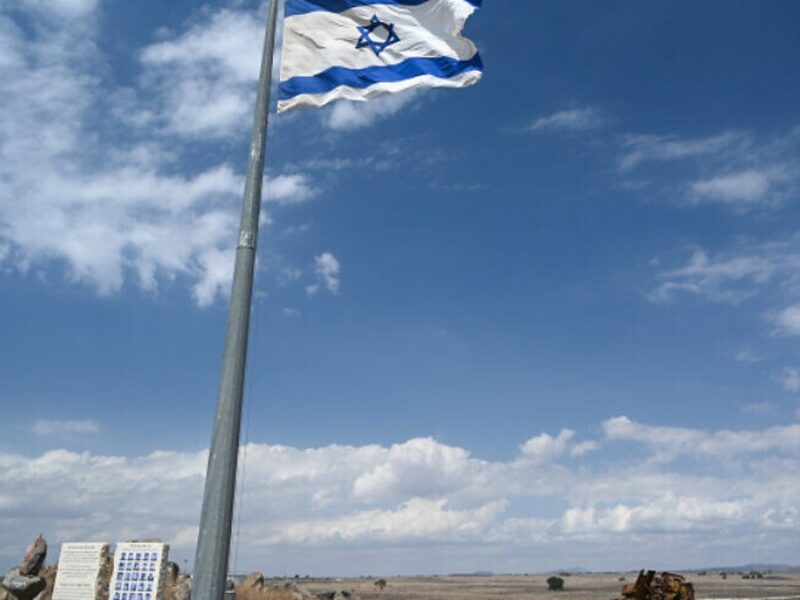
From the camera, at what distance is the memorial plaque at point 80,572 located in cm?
1748

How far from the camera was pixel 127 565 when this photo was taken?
16062mm

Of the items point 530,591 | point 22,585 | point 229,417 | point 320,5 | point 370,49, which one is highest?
point 320,5

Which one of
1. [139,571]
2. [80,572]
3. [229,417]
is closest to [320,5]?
[229,417]

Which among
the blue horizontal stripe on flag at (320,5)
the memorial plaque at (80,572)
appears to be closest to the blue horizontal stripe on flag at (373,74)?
the blue horizontal stripe on flag at (320,5)

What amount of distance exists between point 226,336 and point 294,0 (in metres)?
4.74

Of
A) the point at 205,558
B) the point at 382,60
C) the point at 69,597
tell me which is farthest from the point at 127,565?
the point at 382,60

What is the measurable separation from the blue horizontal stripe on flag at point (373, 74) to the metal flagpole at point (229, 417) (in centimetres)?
132

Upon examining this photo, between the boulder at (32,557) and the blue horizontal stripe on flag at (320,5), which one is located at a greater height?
the blue horizontal stripe on flag at (320,5)

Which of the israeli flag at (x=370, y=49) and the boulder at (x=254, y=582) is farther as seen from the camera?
the boulder at (x=254, y=582)

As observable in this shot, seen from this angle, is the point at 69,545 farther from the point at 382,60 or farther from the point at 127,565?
the point at 382,60

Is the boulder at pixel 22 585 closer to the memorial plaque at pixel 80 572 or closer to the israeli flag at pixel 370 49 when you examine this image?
the memorial plaque at pixel 80 572

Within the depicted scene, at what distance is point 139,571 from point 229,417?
11.4 meters

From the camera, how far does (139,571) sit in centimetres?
1598

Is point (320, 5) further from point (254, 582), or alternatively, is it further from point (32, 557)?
point (254, 582)
